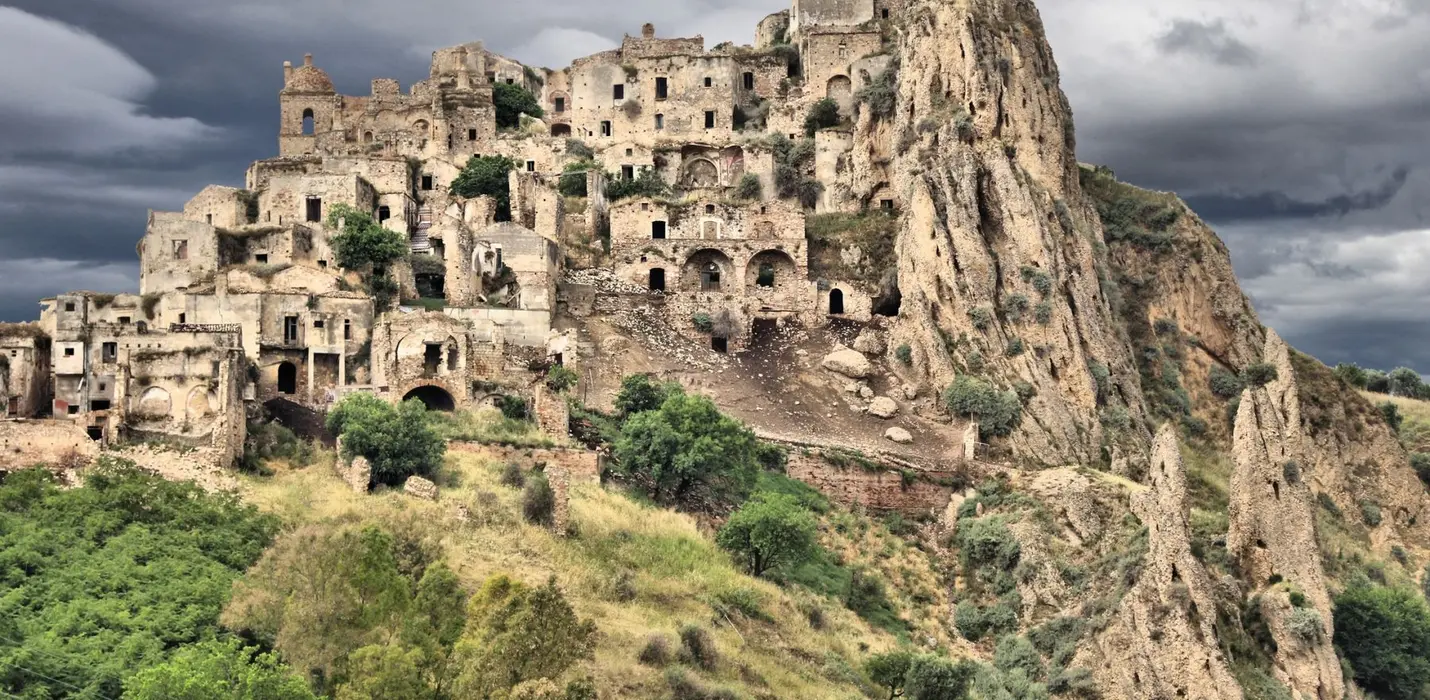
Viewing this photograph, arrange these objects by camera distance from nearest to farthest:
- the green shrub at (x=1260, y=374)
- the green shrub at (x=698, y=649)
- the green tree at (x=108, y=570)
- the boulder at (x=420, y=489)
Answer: the green tree at (x=108, y=570), the green shrub at (x=698, y=649), the boulder at (x=420, y=489), the green shrub at (x=1260, y=374)

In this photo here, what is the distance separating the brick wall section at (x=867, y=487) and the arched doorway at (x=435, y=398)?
462 inches

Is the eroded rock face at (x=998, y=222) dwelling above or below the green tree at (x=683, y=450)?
above

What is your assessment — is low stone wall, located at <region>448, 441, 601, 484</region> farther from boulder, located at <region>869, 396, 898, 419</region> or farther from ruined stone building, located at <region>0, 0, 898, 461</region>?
boulder, located at <region>869, 396, 898, 419</region>

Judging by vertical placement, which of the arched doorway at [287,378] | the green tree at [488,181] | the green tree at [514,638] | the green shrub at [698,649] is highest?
the green tree at [488,181]

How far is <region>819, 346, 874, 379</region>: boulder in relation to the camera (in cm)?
6212

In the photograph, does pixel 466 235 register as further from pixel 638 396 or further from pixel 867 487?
pixel 867 487

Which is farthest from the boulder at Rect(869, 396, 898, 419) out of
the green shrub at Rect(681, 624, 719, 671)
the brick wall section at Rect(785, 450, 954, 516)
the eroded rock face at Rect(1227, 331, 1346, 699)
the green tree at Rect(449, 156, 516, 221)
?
the green shrub at Rect(681, 624, 719, 671)

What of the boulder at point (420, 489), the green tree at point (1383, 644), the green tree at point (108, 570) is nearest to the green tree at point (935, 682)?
the boulder at point (420, 489)

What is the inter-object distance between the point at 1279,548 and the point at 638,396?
2118 cm

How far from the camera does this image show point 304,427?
52281 millimetres

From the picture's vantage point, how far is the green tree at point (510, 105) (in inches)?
3132

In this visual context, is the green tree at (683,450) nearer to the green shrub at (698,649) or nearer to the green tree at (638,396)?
the green tree at (638,396)

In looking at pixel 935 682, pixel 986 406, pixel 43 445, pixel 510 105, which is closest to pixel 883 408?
pixel 986 406

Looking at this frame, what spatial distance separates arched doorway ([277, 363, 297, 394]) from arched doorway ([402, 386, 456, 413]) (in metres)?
4.32
